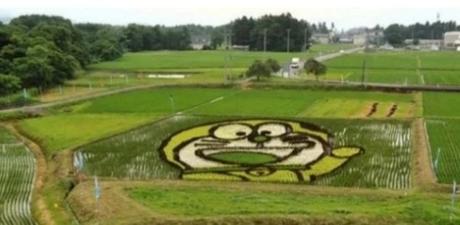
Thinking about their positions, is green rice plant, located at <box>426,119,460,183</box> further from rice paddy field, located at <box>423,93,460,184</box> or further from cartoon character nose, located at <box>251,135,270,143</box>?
cartoon character nose, located at <box>251,135,270,143</box>

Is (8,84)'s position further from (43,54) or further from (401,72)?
(401,72)

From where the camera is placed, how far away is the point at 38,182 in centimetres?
2839

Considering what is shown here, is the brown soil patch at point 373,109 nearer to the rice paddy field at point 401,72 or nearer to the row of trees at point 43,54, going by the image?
the rice paddy field at point 401,72

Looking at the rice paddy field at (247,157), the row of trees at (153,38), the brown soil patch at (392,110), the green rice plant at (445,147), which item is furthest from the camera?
the row of trees at (153,38)

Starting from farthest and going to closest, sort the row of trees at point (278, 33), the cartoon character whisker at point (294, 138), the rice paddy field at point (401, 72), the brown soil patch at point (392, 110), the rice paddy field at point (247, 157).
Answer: the row of trees at point (278, 33) < the rice paddy field at point (401, 72) < the brown soil patch at point (392, 110) < the cartoon character whisker at point (294, 138) < the rice paddy field at point (247, 157)

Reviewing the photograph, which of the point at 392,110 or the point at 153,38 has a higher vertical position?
the point at 153,38

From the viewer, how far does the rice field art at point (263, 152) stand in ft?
94.2

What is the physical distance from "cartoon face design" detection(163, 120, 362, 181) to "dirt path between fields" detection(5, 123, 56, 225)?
21.0ft

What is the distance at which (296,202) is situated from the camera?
2322 centimetres

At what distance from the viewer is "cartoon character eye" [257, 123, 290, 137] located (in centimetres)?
3788

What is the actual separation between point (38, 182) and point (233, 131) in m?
13.7

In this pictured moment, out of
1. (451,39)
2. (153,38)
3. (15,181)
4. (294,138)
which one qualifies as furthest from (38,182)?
(451,39)

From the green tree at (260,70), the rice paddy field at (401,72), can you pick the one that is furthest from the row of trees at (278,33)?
the green tree at (260,70)

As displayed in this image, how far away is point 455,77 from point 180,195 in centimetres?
5579
